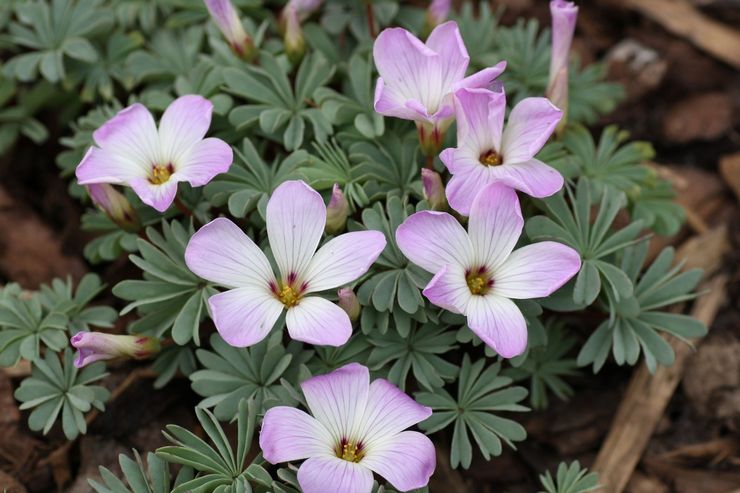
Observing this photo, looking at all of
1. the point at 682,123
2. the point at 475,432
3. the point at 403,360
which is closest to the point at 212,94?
the point at 403,360

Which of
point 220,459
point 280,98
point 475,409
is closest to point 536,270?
point 475,409

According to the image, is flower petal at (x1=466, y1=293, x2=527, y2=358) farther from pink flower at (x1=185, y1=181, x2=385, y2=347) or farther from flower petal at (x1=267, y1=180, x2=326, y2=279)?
flower petal at (x1=267, y1=180, x2=326, y2=279)

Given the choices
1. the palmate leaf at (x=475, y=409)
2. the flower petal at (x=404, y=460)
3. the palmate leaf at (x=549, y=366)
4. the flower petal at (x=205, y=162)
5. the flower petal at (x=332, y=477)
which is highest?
the flower petal at (x=205, y=162)

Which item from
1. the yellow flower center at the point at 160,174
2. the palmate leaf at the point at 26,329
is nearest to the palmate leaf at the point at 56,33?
the yellow flower center at the point at 160,174

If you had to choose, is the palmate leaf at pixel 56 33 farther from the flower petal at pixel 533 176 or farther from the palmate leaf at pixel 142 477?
the flower petal at pixel 533 176

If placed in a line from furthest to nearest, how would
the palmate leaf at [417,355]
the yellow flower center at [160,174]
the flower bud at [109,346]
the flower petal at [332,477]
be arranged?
the yellow flower center at [160,174] → the palmate leaf at [417,355] → the flower bud at [109,346] → the flower petal at [332,477]

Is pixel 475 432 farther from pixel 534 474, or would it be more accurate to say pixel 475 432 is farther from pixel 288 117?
pixel 288 117

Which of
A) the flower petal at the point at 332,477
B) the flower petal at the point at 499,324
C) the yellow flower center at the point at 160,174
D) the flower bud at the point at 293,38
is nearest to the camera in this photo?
the flower petal at the point at 332,477
